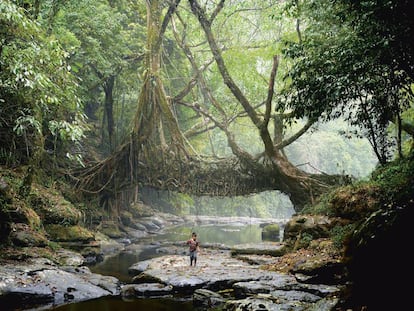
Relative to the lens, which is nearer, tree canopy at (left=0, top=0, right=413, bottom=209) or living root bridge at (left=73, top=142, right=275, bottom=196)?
tree canopy at (left=0, top=0, right=413, bottom=209)

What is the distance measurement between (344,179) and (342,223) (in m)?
3.66

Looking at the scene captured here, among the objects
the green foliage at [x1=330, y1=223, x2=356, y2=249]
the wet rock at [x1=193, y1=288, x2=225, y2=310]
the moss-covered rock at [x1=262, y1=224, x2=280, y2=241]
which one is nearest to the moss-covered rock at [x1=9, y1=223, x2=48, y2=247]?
the wet rock at [x1=193, y1=288, x2=225, y2=310]

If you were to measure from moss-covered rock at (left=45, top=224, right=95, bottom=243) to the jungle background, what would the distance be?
2.2 inches

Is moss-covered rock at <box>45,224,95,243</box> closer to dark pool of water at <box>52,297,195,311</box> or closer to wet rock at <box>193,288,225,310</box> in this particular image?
dark pool of water at <box>52,297,195,311</box>

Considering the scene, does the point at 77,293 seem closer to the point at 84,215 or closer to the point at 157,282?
the point at 157,282

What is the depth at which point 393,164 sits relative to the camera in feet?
32.7

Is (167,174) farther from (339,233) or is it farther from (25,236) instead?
(339,233)

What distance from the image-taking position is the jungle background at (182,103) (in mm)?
7828

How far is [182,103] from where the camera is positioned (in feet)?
61.4

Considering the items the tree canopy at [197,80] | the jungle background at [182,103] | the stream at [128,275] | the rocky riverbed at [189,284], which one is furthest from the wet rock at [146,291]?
the tree canopy at [197,80]

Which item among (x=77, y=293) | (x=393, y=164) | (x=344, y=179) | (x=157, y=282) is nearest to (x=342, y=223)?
(x=393, y=164)

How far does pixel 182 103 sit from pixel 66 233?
28.3 ft

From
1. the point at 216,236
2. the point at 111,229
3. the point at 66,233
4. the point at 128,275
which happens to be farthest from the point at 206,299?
the point at 216,236

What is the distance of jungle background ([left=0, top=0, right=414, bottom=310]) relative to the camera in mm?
7828
